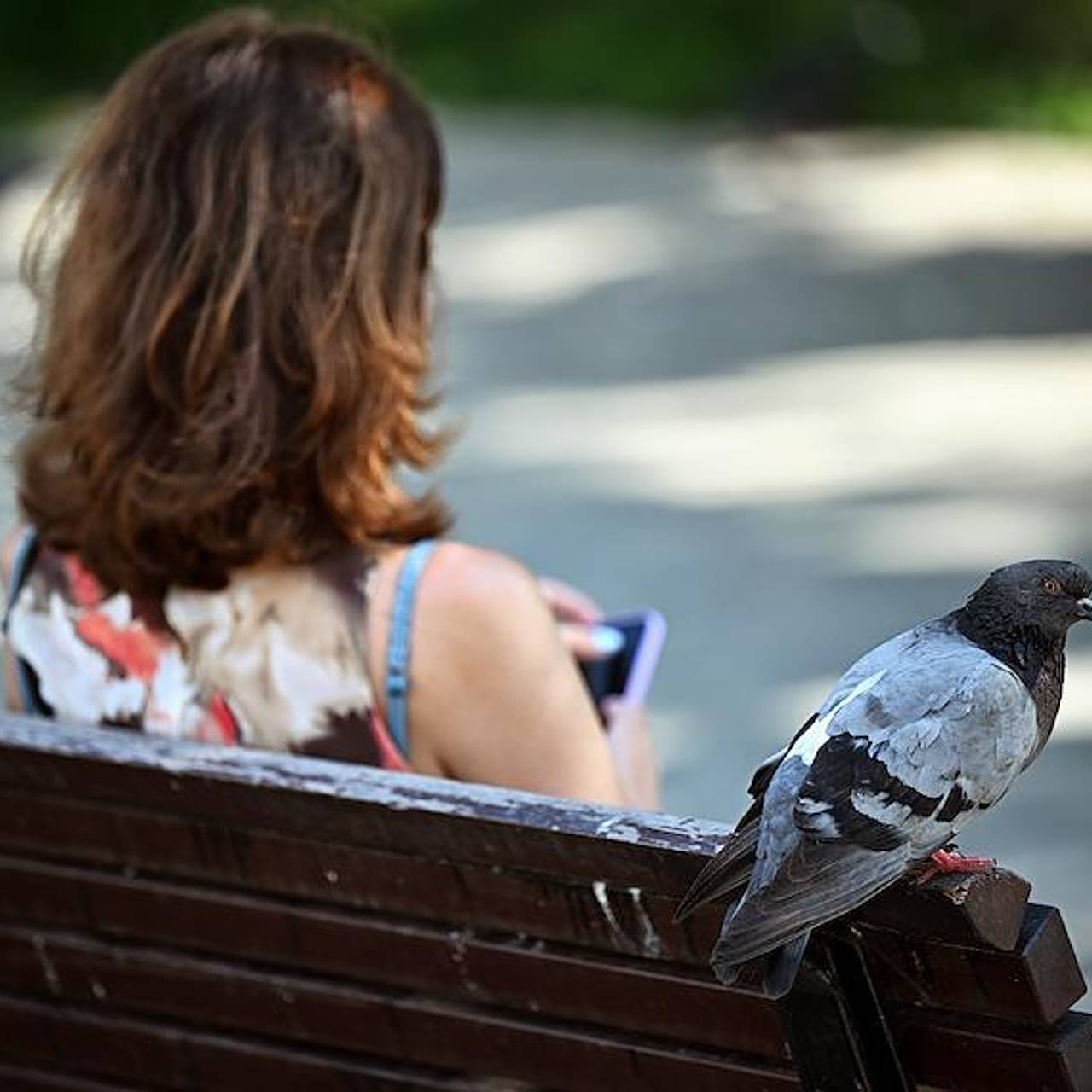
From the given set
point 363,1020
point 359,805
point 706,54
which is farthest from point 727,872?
point 706,54

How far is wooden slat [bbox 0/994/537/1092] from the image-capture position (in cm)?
226

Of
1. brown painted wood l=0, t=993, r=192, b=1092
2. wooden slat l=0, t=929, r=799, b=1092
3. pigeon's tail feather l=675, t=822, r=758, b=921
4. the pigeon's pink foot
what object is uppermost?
the pigeon's pink foot

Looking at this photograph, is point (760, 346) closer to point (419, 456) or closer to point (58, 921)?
point (419, 456)

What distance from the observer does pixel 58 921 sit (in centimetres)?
240

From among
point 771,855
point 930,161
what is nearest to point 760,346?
point 930,161

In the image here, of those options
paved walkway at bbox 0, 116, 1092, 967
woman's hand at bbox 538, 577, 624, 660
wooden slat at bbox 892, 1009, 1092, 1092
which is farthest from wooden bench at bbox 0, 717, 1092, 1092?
paved walkway at bbox 0, 116, 1092, 967

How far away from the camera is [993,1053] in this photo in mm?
1854

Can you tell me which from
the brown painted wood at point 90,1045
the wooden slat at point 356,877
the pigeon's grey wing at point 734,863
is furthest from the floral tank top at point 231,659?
the pigeon's grey wing at point 734,863

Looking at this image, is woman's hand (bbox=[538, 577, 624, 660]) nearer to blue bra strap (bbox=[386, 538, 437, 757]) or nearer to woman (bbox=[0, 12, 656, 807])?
woman (bbox=[0, 12, 656, 807])

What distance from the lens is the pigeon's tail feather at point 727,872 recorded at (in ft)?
5.96

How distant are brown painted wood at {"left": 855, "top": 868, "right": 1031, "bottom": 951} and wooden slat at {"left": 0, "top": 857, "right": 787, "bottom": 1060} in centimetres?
21

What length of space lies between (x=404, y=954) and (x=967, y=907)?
2.00 feet

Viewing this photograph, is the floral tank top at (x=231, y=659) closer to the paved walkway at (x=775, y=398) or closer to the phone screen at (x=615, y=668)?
the phone screen at (x=615, y=668)

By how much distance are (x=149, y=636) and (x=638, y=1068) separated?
0.76 meters
